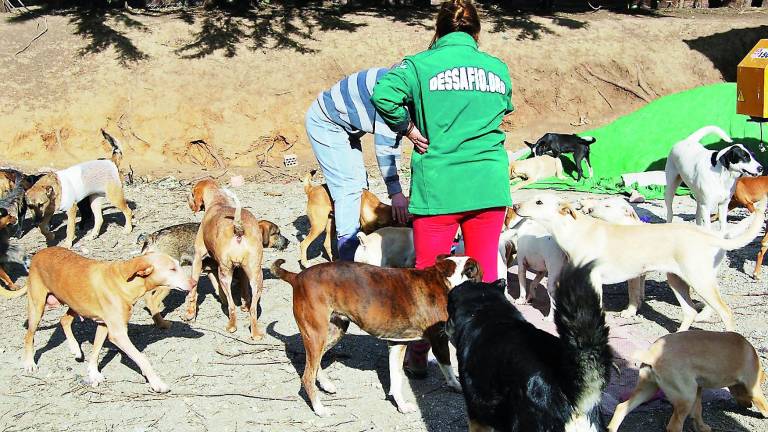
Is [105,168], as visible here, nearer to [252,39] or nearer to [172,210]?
[172,210]

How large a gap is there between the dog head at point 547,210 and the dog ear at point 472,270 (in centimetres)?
178

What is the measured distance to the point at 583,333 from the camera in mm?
3344

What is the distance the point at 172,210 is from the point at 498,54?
28.4ft

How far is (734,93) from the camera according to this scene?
43.1 ft

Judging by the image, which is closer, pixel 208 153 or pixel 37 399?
pixel 37 399

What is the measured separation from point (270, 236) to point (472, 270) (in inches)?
138

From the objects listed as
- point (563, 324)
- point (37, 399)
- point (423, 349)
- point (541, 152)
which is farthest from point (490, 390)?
point (541, 152)

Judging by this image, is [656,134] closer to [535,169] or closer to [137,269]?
[535,169]

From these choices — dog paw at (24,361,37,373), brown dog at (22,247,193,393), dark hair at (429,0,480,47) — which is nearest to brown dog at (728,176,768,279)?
dark hair at (429,0,480,47)

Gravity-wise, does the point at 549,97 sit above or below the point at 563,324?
below

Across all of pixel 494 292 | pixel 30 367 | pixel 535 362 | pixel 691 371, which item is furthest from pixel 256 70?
pixel 535 362

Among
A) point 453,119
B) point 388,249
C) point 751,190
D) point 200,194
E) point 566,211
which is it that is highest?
point 453,119

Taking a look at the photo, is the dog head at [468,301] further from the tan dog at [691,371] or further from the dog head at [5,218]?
the dog head at [5,218]

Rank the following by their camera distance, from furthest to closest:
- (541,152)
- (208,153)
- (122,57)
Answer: (122,57) → (208,153) → (541,152)
